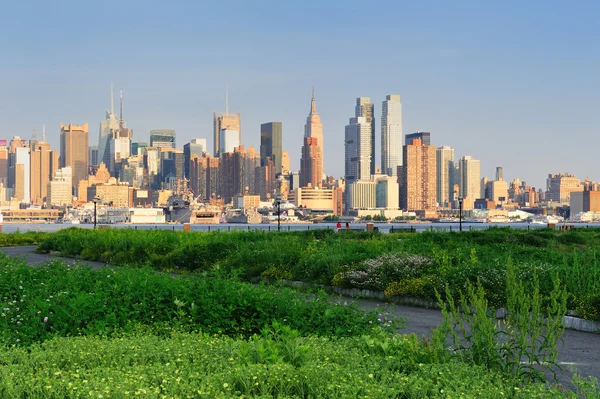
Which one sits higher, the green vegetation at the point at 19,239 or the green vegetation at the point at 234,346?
the green vegetation at the point at 234,346

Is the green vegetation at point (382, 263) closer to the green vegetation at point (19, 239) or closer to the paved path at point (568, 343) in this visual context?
the paved path at point (568, 343)

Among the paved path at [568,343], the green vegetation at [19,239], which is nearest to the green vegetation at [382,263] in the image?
the paved path at [568,343]

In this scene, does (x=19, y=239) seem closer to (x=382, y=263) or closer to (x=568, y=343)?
(x=382, y=263)

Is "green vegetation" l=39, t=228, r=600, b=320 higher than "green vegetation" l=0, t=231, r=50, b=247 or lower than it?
higher

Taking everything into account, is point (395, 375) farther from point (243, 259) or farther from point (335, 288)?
point (243, 259)

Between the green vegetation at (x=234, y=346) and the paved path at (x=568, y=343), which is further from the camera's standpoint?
the paved path at (x=568, y=343)

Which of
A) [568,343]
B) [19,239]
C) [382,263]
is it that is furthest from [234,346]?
[19,239]

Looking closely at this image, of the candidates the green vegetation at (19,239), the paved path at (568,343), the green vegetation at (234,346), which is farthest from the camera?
the green vegetation at (19,239)

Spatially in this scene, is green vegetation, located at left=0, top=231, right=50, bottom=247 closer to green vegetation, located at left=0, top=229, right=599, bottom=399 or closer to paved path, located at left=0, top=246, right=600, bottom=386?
green vegetation, located at left=0, top=229, right=599, bottom=399

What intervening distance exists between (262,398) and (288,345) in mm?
1686

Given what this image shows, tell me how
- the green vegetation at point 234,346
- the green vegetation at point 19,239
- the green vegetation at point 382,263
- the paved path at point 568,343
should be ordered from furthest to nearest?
the green vegetation at point 19,239
the green vegetation at point 382,263
the paved path at point 568,343
the green vegetation at point 234,346

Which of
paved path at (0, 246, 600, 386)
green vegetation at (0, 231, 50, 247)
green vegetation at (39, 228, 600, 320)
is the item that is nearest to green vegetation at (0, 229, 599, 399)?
paved path at (0, 246, 600, 386)

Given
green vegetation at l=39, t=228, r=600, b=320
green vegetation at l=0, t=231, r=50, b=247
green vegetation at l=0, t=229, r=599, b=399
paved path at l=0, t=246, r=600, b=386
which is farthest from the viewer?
green vegetation at l=0, t=231, r=50, b=247

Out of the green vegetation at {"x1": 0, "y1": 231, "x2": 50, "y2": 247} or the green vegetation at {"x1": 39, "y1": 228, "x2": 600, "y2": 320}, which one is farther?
the green vegetation at {"x1": 0, "y1": 231, "x2": 50, "y2": 247}
